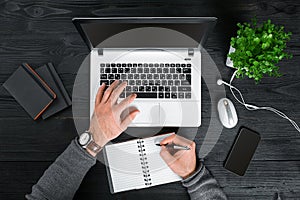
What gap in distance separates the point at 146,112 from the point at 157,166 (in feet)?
0.62

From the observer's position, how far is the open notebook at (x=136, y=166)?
110cm

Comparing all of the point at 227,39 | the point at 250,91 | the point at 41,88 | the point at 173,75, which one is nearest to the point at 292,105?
the point at 250,91

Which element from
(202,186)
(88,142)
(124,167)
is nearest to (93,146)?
(88,142)

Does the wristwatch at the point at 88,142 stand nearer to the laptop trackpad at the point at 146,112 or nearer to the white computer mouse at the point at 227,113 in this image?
the laptop trackpad at the point at 146,112

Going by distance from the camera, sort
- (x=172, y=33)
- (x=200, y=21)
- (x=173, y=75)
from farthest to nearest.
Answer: (x=173, y=75)
(x=172, y=33)
(x=200, y=21)

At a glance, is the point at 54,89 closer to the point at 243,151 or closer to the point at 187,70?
the point at 187,70

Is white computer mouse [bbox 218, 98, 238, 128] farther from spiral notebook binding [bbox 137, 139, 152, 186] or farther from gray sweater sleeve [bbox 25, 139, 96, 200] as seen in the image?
gray sweater sleeve [bbox 25, 139, 96, 200]

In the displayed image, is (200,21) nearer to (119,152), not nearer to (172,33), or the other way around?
(172,33)

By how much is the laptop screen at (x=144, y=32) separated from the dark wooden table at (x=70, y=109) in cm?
13

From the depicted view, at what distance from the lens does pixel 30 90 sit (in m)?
1.10

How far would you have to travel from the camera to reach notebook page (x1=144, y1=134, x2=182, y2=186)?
110 centimetres

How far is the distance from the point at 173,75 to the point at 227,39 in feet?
0.76

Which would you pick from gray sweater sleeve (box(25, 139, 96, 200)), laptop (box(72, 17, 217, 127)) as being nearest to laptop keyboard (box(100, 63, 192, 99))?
laptop (box(72, 17, 217, 127))

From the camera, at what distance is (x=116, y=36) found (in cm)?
100
